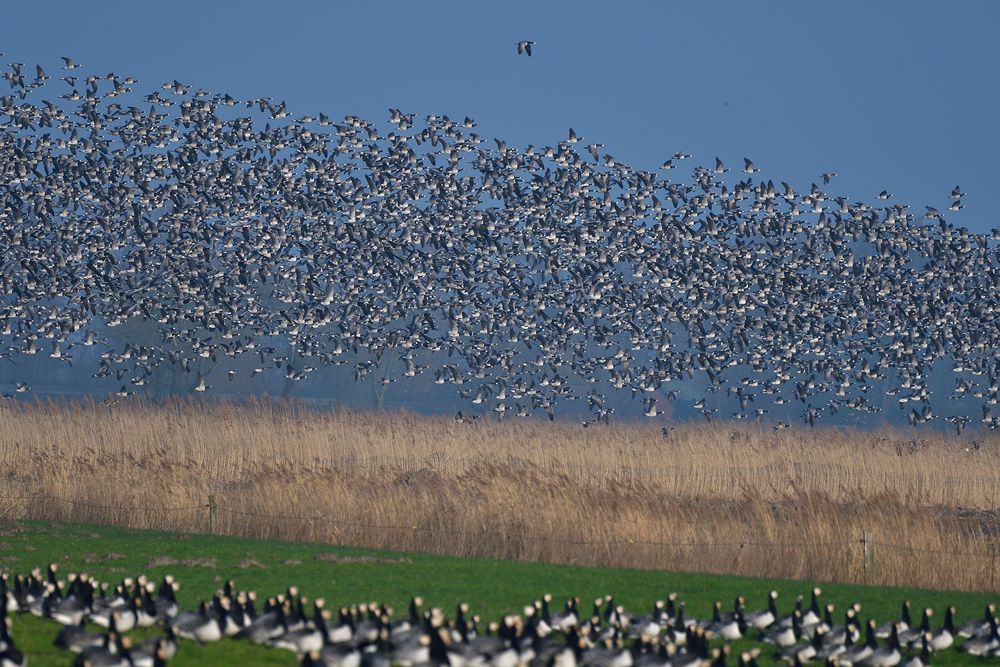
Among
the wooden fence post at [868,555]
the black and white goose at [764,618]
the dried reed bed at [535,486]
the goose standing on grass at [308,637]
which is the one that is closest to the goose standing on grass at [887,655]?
the black and white goose at [764,618]

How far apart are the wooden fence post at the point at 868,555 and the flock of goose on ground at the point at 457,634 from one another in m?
5.59

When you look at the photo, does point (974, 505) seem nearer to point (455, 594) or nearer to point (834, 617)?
point (834, 617)

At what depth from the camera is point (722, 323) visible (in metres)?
38.7

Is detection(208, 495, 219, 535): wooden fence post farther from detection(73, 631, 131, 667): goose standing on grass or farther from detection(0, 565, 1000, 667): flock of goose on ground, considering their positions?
detection(73, 631, 131, 667): goose standing on grass

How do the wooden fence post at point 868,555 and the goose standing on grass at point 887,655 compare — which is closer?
the goose standing on grass at point 887,655

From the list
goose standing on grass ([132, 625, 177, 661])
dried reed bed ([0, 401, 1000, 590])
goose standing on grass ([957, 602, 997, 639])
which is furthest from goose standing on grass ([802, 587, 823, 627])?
goose standing on grass ([132, 625, 177, 661])

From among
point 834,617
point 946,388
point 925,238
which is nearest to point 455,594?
point 834,617

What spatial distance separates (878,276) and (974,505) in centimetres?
1343

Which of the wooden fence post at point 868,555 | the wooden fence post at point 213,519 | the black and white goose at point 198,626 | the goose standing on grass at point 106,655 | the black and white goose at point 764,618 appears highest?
the goose standing on grass at point 106,655

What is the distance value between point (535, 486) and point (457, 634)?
1177cm

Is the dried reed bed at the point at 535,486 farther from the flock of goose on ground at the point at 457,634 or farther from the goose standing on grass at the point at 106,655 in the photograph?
the goose standing on grass at the point at 106,655

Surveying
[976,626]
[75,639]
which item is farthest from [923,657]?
[75,639]

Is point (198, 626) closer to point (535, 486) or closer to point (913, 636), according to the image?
point (913, 636)

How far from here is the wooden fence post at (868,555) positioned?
21.0 meters
